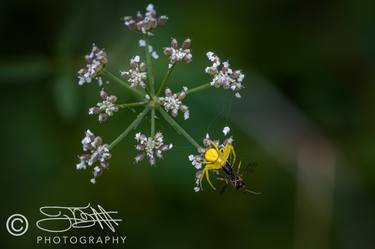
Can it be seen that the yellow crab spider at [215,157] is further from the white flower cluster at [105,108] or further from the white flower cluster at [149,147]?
the white flower cluster at [105,108]

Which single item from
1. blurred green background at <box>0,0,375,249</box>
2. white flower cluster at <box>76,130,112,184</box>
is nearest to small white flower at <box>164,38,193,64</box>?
white flower cluster at <box>76,130,112,184</box>

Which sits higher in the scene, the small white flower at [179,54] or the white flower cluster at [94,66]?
the small white flower at [179,54]

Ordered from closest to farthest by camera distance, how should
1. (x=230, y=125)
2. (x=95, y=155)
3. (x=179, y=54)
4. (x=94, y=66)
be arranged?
1. (x=95, y=155)
2. (x=94, y=66)
3. (x=179, y=54)
4. (x=230, y=125)

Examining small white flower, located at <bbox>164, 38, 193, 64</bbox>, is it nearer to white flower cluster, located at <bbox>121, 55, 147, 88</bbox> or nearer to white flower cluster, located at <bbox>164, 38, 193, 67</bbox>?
white flower cluster, located at <bbox>164, 38, 193, 67</bbox>


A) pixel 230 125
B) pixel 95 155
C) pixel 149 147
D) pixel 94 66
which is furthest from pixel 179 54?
pixel 230 125

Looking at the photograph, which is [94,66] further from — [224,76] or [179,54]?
[224,76]

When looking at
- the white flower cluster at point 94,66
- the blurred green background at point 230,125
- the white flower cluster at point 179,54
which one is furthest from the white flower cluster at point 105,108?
the blurred green background at point 230,125

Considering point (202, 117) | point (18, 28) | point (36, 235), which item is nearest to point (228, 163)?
point (202, 117)

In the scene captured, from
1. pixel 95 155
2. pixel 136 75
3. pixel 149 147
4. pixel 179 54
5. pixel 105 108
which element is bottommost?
pixel 95 155

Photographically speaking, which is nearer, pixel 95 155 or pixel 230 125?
pixel 95 155
